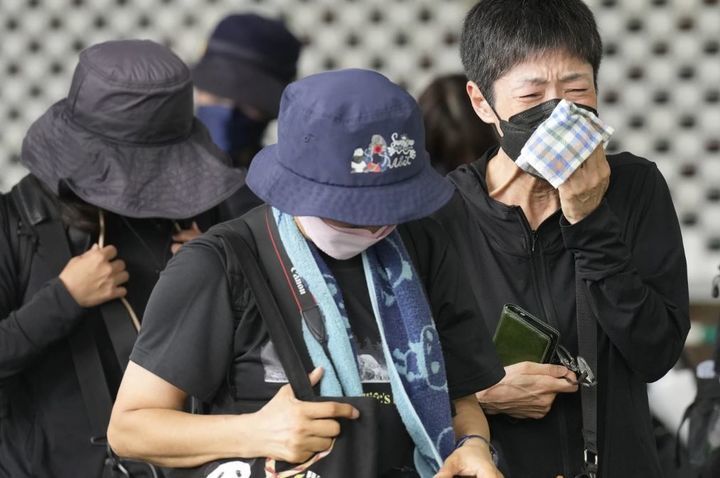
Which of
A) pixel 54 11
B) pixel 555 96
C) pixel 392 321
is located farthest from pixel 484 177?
pixel 54 11

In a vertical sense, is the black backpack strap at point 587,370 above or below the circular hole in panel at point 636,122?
above

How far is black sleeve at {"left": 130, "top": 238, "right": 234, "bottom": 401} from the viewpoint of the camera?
6.56ft

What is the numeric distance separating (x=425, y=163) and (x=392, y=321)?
0.87 feet

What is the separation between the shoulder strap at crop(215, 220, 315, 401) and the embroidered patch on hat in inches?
8.7

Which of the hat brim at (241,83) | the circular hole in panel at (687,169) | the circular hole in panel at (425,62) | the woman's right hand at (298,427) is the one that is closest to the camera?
the woman's right hand at (298,427)

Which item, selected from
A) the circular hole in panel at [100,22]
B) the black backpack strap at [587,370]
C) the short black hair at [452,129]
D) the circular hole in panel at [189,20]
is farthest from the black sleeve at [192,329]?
the circular hole in panel at [100,22]

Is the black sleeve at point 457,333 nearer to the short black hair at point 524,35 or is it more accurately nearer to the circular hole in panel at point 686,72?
the short black hair at point 524,35

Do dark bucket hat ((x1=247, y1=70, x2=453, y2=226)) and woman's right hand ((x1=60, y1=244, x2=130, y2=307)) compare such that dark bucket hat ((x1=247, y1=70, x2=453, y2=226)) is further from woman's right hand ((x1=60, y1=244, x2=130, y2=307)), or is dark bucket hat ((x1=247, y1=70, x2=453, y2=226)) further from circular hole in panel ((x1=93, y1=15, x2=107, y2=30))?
circular hole in panel ((x1=93, y1=15, x2=107, y2=30))

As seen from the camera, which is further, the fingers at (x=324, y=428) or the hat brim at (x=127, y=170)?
the hat brim at (x=127, y=170)

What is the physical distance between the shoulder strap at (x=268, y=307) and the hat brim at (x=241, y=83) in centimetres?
202

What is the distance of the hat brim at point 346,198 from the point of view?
198 centimetres

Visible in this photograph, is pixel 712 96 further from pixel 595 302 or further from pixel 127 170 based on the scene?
pixel 127 170

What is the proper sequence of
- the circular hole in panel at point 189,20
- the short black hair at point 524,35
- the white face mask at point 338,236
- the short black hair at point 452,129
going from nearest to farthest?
the white face mask at point 338,236, the short black hair at point 524,35, the short black hair at point 452,129, the circular hole in panel at point 189,20

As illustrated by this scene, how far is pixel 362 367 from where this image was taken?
208 centimetres
